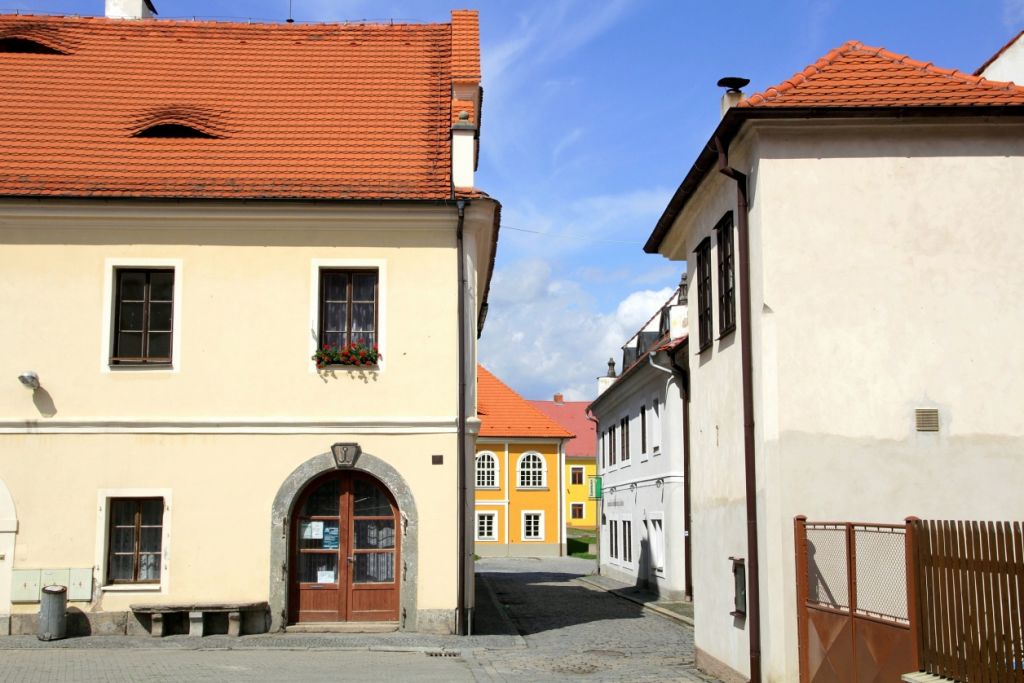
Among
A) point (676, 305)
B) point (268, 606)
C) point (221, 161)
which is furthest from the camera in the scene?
point (676, 305)

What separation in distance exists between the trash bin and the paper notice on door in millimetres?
3643

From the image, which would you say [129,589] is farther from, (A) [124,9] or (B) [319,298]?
(A) [124,9]

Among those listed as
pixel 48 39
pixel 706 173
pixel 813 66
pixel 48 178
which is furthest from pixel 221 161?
pixel 813 66

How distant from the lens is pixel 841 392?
11742mm

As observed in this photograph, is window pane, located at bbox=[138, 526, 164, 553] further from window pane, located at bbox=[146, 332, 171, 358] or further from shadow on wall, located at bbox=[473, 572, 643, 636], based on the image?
shadow on wall, located at bbox=[473, 572, 643, 636]

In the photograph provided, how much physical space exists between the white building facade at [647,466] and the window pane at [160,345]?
11.7 m

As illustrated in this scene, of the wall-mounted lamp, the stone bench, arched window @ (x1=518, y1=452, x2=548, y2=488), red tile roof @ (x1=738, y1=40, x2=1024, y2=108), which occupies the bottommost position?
the stone bench

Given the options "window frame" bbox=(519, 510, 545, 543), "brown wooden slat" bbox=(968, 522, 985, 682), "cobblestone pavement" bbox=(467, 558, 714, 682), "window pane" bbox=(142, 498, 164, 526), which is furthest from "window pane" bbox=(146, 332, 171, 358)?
"window frame" bbox=(519, 510, 545, 543)

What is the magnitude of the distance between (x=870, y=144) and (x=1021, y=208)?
177cm

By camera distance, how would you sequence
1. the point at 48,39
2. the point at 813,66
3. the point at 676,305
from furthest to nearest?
the point at 676,305, the point at 48,39, the point at 813,66

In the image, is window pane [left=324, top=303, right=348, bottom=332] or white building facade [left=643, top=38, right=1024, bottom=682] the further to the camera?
window pane [left=324, top=303, right=348, bottom=332]

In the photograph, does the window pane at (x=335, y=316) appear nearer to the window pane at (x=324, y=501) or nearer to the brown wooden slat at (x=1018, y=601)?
the window pane at (x=324, y=501)

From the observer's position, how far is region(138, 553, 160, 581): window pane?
55.4ft

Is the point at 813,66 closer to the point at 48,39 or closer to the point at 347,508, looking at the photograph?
the point at 347,508
